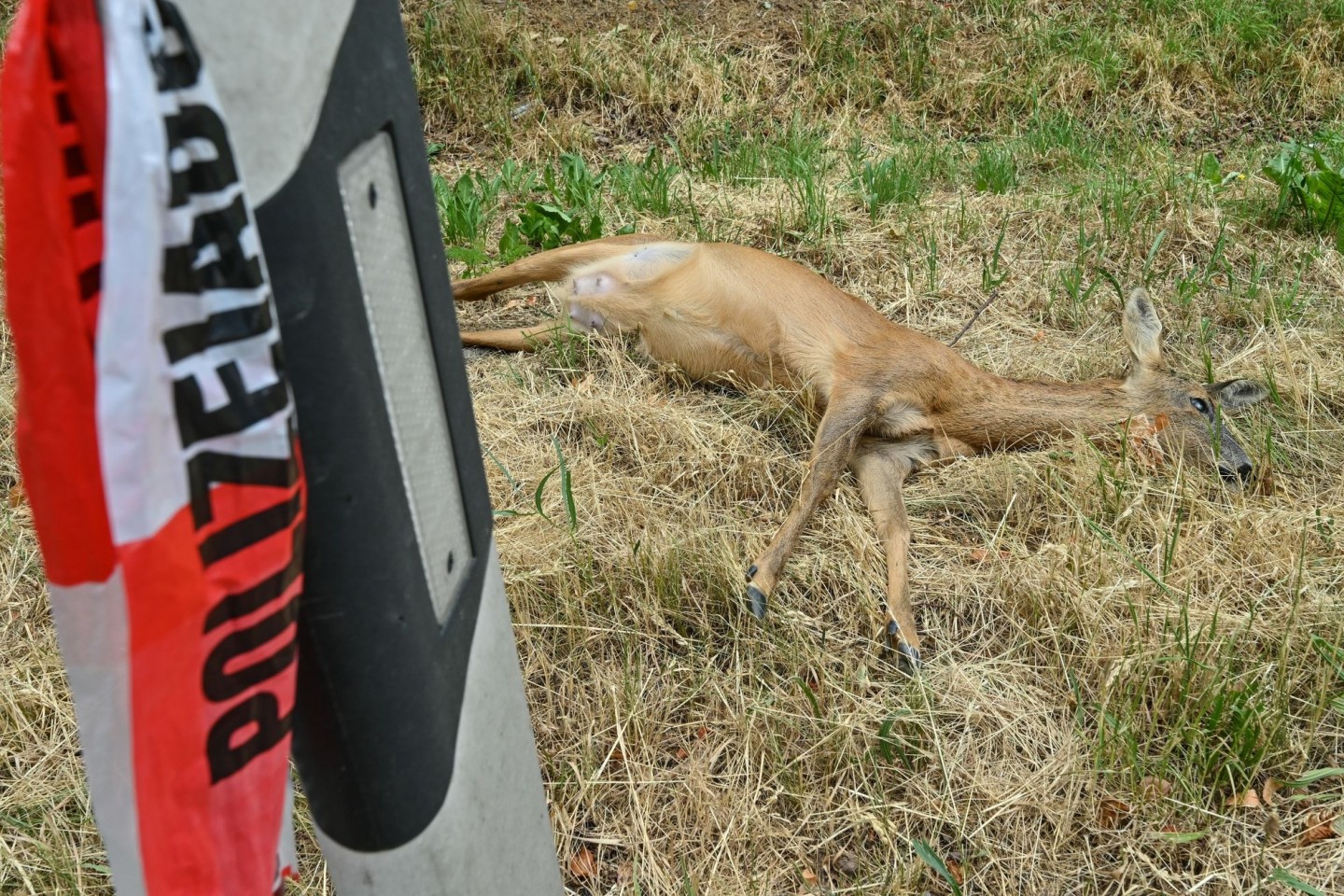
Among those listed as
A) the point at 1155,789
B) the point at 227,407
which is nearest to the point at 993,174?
the point at 1155,789

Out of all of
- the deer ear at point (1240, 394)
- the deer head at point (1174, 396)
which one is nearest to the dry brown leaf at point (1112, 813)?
the deer head at point (1174, 396)

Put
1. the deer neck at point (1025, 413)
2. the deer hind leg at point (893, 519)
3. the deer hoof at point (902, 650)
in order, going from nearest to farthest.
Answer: the deer hoof at point (902, 650)
the deer hind leg at point (893, 519)
the deer neck at point (1025, 413)

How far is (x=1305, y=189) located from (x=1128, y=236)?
0.92 meters

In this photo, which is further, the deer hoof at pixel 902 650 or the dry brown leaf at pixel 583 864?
the deer hoof at pixel 902 650

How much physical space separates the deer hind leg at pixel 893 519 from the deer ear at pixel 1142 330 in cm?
107

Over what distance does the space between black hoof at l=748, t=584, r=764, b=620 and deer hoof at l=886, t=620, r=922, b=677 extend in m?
0.36

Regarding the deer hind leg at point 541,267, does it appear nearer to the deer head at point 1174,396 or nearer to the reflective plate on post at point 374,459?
the deer head at point 1174,396

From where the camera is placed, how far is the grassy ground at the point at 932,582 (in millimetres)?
2406

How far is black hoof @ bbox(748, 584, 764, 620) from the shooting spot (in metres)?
2.97

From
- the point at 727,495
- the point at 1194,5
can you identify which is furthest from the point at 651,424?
the point at 1194,5

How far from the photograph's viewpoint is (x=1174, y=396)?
436cm

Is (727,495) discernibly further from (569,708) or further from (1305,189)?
(1305,189)

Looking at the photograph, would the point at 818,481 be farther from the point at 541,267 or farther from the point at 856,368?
the point at 541,267

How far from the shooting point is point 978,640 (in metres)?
3.08
